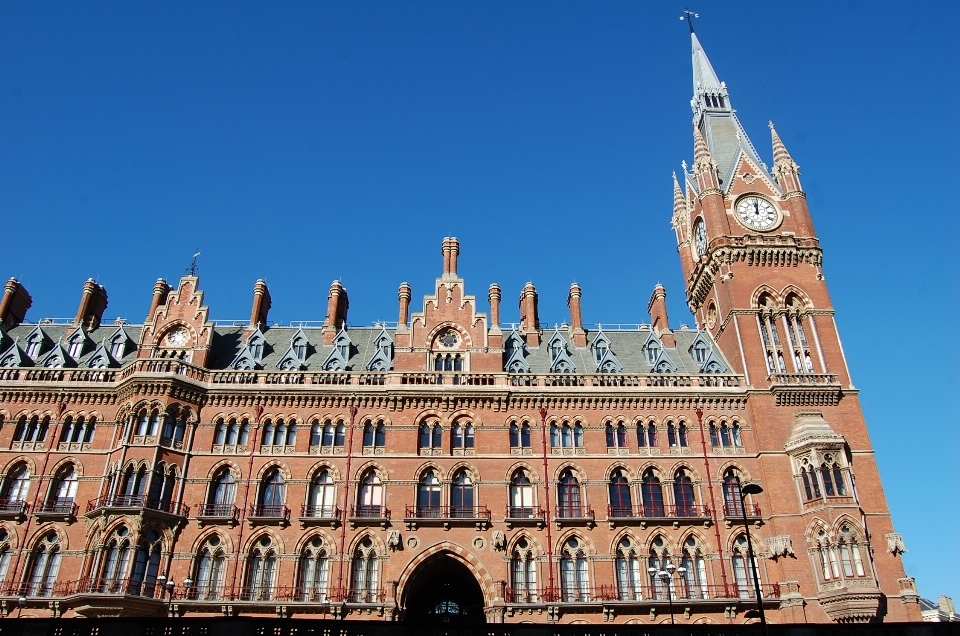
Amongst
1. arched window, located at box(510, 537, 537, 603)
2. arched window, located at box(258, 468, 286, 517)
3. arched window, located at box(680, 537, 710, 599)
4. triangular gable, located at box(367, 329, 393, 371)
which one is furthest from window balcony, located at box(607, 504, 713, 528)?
arched window, located at box(258, 468, 286, 517)

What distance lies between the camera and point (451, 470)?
39219 mm

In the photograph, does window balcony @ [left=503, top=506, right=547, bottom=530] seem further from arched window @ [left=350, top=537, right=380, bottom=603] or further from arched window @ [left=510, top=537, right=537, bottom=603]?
arched window @ [left=350, top=537, right=380, bottom=603]

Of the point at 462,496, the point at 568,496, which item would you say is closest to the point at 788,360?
the point at 568,496

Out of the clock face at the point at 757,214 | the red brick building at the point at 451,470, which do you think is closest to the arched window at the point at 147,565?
the red brick building at the point at 451,470

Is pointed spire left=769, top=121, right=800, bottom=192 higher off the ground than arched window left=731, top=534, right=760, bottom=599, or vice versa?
pointed spire left=769, top=121, right=800, bottom=192

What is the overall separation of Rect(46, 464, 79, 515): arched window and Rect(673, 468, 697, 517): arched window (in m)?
30.9

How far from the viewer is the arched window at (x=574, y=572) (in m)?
36.3

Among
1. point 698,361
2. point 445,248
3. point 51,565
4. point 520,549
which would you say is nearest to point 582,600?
point 520,549

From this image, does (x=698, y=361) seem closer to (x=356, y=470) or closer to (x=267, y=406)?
(x=356, y=470)

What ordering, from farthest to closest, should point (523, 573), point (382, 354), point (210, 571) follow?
point (382, 354)
point (523, 573)
point (210, 571)

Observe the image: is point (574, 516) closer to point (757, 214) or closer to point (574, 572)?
point (574, 572)

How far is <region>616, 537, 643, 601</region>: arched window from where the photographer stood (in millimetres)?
36438

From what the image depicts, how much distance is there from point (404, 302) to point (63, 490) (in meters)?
20.7

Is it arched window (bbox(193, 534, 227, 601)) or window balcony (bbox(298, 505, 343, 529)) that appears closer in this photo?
arched window (bbox(193, 534, 227, 601))
